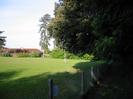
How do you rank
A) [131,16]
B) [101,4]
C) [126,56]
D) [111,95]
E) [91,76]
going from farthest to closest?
1. [91,76]
2. [111,95]
3. [126,56]
4. [101,4]
5. [131,16]

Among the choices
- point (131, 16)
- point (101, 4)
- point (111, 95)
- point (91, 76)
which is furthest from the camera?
point (91, 76)

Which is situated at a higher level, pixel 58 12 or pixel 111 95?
pixel 58 12

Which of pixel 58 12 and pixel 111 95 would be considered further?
pixel 58 12

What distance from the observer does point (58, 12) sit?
3309 cm

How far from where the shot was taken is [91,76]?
16938 millimetres

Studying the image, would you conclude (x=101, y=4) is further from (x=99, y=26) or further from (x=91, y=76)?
(x=91, y=76)

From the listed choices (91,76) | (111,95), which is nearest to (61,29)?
(91,76)

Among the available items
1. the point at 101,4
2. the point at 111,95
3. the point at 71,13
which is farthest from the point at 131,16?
the point at 71,13

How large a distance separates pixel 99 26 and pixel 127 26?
1.24 metres

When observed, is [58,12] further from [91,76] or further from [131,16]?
[131,16]

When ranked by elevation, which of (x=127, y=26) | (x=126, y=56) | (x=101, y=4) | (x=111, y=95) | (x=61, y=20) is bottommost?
(x=111, y=95)

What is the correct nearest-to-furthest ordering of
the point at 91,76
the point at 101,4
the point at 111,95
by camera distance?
the point at 101,4 → the point at 111,95 → the point at 91,76

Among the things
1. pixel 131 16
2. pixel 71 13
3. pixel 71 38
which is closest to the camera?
pixel 131 16

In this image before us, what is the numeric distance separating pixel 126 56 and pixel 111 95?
226cm
